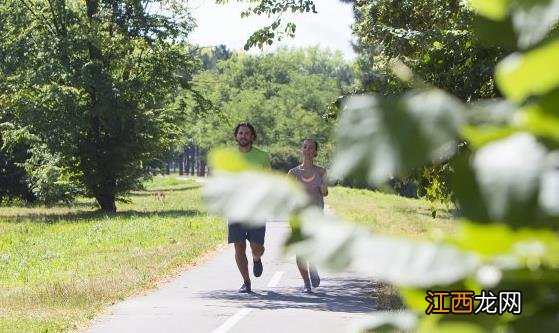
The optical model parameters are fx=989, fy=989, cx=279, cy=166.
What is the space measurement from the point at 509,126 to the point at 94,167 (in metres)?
39.7

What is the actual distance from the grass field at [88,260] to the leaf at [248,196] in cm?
6

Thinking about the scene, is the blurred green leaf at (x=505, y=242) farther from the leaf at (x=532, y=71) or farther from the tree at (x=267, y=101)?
the tree at (x=267, y=101)

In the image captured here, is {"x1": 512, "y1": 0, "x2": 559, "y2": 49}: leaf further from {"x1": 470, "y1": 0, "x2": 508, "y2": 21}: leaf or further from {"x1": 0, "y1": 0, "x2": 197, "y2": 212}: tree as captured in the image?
{"x1": 0, "y1": 0, "x2": 197, "y2": 212}: tree

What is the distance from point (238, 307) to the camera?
38.3 feet

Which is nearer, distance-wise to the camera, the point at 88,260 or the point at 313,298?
the point at 313,298

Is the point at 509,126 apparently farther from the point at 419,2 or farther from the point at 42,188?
the point at 42,188

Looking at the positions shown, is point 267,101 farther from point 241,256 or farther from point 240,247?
point 240,247

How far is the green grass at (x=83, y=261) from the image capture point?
1191 centimetres

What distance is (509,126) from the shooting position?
50cm

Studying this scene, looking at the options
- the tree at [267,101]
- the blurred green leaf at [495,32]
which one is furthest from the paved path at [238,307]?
the tree at [267,101]

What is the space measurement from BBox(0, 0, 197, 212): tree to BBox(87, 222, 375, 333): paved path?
2259cm

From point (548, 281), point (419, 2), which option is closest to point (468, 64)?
point (419, 2)

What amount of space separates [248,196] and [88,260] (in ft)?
63.5

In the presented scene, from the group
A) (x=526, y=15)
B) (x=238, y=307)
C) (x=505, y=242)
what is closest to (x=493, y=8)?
(x=526, y=15)
